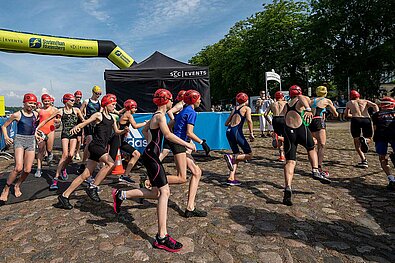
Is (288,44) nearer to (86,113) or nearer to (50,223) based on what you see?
(86,113)

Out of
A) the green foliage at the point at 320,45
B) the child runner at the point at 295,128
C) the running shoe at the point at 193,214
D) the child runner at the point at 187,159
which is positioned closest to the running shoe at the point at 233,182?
the child runner at the point at 295,128

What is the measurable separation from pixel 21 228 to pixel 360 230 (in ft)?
16.2

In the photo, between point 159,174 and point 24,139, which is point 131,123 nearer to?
point 24,139

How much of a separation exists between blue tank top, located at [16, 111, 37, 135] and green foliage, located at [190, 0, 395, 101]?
88.6 ft

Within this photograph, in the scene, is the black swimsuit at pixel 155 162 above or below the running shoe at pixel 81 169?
above

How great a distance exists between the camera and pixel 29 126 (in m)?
5.67

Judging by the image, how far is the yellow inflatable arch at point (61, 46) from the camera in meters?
13.0

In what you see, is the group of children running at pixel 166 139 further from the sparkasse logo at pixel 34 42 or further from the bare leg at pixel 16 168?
the sparkasse logo at pixel 34 42

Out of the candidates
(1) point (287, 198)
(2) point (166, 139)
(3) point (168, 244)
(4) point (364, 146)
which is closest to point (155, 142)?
(2) point (166, 139)

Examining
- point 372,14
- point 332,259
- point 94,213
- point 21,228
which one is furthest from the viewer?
point 372,14

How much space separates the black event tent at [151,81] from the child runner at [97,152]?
23.0 feet

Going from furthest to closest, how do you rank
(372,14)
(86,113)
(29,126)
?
(372,14) → (86,113) → (29,126)

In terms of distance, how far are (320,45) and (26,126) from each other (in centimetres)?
2844

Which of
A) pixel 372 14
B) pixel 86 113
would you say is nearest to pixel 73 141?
pixel 86 113
